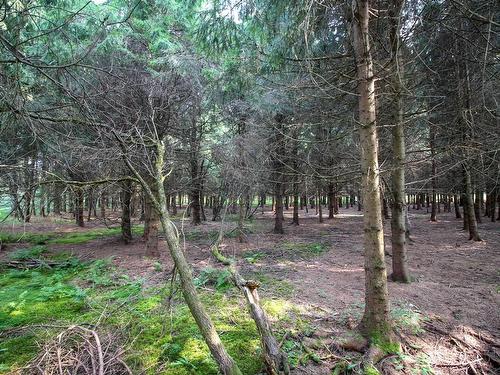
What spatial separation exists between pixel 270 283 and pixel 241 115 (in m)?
8.41

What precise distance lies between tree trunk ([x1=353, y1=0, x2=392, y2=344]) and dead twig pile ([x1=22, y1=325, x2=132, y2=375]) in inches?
112

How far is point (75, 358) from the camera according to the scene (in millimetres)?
3264

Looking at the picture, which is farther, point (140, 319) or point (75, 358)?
point (140, 319)

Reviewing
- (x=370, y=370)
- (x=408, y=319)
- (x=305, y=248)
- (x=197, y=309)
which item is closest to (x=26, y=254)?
(x=305, y=248)

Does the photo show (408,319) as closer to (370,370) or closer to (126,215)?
(370,370)

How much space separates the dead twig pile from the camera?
10.3ft

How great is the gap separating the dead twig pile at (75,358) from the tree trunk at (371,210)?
2.85 metres

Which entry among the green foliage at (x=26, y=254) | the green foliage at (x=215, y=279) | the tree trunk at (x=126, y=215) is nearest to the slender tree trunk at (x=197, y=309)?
the green foliage at (x=215, y=279)

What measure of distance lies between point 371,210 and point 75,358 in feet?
11.8

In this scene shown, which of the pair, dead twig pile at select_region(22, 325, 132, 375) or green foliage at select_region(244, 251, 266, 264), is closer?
dead twig pile at select_region(22, 325, 132, 375)

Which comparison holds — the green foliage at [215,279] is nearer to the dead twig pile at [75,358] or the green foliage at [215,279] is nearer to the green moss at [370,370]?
the dead twig pile at [75,358]

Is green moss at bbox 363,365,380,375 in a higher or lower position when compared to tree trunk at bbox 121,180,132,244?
lower

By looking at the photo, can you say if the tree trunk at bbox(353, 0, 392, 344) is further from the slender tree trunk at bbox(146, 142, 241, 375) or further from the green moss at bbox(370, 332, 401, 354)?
the slender tree trunk at bbox(146, 142, 241, 375)

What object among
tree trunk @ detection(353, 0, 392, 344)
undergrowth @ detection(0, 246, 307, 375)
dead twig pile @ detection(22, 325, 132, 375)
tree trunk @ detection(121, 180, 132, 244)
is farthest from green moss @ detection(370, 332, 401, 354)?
tree trunk @ detection(121, 180, 132, 244)
